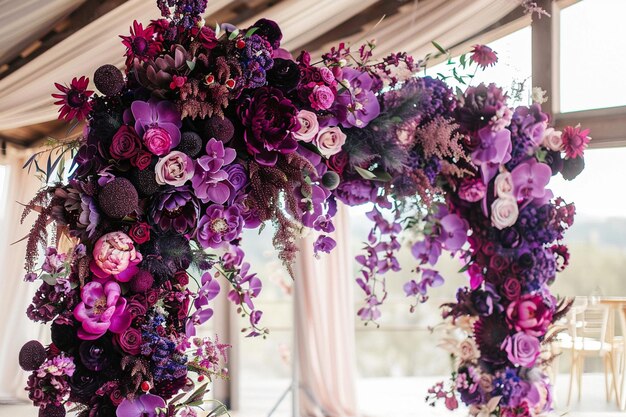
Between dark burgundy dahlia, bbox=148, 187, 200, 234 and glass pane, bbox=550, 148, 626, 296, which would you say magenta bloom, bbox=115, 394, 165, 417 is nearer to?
dark burgundy dahlia, bbox=148, 187, 200, 234

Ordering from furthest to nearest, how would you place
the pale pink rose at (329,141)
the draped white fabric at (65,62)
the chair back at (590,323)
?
1. the chair back at (590,323)
2. the draped white fabric at (65,62)
3. the pale pink rose at (329,141)

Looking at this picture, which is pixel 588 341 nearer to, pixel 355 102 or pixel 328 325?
pixel 328 325

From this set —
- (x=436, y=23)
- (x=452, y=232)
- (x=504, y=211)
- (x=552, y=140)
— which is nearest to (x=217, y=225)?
(x=452, y=232)

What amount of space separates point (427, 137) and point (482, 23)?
274 cm

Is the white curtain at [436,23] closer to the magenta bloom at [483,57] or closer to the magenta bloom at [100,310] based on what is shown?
the magenta bloom at [483,57]

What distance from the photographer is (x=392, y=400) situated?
211 inches

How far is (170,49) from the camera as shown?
1.59 metres

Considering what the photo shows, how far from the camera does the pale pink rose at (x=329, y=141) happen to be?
A: 172 cm

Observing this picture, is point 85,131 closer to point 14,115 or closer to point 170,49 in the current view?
point 170,49

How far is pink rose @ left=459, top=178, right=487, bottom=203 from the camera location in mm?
1989

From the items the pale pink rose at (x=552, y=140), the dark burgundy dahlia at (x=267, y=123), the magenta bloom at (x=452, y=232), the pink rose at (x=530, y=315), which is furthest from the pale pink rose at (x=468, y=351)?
the dark burgundy dahlia at (x=267, y=123)

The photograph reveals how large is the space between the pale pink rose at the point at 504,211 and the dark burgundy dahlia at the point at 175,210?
36.0 inches

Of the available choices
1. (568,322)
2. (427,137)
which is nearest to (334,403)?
(568,322)

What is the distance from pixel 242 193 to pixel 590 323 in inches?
164
